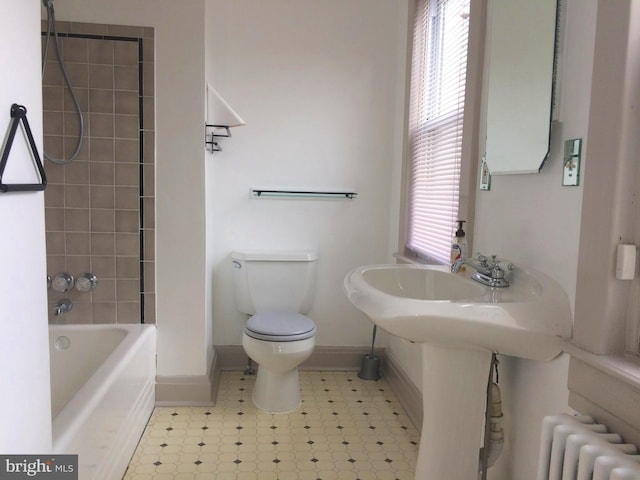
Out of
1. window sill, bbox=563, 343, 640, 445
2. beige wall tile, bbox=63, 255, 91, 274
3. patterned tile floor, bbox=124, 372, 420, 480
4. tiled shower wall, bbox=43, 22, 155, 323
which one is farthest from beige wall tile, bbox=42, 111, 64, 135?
window sill, bbox=563, 343, 640, 445

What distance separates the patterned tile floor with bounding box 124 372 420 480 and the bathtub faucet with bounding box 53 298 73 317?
2.25 ft

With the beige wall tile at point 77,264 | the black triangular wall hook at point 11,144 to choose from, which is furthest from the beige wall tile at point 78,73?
the black triangular wall hook at point 11,144

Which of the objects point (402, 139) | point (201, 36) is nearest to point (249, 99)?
point (201, 36)

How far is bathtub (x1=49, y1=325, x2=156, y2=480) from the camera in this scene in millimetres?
1447

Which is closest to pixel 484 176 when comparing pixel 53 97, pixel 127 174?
pixel 127 174

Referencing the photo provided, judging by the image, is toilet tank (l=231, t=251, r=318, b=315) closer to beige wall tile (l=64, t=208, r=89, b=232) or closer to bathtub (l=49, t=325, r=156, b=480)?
bathtub (l=49, t=325, r=156, b=480)

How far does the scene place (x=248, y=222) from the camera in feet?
9.36

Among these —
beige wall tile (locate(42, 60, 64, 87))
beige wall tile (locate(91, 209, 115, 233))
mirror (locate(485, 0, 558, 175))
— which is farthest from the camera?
beige wall tile (locate(91, 209, 115, 233))

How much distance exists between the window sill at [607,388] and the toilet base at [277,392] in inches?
60.8

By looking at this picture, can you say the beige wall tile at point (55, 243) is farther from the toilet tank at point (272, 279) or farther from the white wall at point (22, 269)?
the white wall at point (22, 269)

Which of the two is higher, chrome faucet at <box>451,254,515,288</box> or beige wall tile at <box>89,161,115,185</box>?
beige wall tile at <box>89,161,115,185</box>

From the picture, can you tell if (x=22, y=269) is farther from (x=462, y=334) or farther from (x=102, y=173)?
(x=102, y=173)

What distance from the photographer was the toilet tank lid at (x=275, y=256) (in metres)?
2.71

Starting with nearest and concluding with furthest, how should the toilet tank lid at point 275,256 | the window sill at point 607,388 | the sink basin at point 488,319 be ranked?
the window sill at point 607,388, the sink basin at point 488,319, the toilet tank lid at point 275,256
